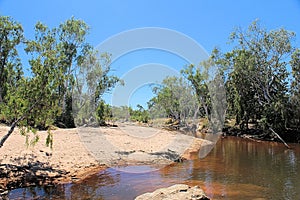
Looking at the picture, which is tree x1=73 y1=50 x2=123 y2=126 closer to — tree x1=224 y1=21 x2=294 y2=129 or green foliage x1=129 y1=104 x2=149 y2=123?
tree x1=224 y1=21 x2=294 y2=129

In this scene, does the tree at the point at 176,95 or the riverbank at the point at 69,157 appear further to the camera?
the tree at the point at 176,95

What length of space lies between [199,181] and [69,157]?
929 cm

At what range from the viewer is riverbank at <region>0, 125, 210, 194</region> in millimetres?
14257

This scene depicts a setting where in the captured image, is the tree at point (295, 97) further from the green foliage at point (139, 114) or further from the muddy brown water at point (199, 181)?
the green foliage at point (139, 114)

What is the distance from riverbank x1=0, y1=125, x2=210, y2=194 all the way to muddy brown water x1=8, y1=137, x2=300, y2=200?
3.25 feet

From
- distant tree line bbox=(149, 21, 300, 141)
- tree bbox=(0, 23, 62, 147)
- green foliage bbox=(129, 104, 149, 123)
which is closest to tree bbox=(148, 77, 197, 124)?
distant tree line bbox=(149, 21, 300, 141)

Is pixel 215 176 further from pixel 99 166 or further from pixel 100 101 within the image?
pixel 100 101

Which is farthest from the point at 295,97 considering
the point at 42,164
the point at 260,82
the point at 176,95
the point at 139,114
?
the point at 139,114

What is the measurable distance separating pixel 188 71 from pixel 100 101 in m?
17.6

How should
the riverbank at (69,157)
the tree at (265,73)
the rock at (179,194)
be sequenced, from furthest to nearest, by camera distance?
1. the tree at (265,73)
2. the riverbank at (69,157)
3. the rock at (179,194)

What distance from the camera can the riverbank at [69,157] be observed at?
14.3 m

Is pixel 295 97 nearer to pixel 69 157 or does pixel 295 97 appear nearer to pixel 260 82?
pixel 260 82

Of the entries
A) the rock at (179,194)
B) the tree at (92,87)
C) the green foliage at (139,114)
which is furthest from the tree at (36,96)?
the green foliage at (139,114)

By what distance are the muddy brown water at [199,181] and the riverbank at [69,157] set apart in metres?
0.99
